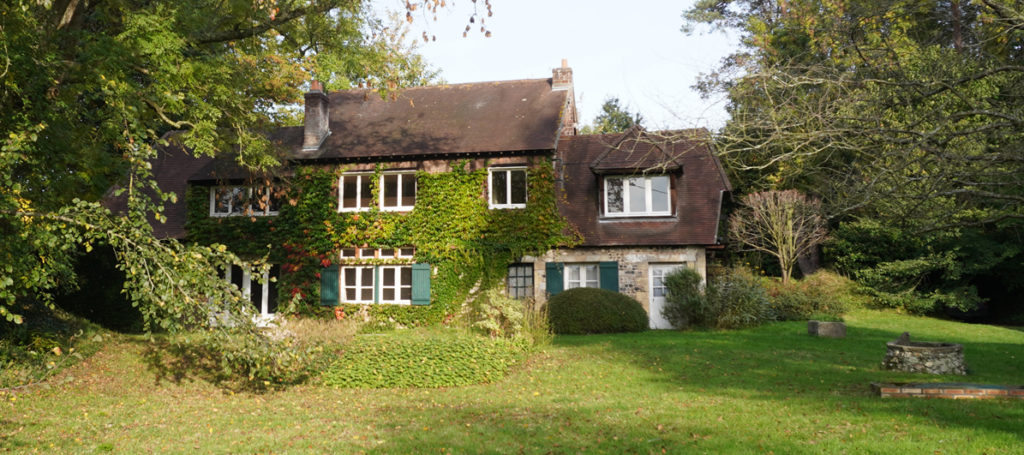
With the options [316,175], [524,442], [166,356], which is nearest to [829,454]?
[524,442]

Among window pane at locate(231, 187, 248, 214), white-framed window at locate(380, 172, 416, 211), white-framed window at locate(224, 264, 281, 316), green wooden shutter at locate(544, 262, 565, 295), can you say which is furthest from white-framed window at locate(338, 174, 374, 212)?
green wooden shutter at locate(544, 262, 565, 295)

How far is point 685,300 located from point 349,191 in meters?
10.2

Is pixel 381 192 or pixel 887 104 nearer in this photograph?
pixel 887 104

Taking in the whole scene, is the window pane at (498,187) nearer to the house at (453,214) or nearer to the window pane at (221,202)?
the house at (453,214)

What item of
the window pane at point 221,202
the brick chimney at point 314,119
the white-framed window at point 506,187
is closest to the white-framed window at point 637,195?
the white-framed window at point 506,187

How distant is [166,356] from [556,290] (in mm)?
10094

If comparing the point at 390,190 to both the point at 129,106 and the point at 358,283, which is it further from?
the point at 129,106

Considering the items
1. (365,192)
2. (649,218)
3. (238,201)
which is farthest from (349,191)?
(649,218)

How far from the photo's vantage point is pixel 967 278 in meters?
24.6

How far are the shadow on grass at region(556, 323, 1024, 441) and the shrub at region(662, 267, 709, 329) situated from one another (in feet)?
3.61

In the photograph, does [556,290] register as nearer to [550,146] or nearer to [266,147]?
[550,146]

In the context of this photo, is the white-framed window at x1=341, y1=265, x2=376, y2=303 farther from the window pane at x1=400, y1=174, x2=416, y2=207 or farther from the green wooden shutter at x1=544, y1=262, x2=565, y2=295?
the green wooden shutter at x1=544, y1=262, x2=565, y2=295

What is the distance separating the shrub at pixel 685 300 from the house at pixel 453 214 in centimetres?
89

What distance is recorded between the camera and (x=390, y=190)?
20.9 metres
